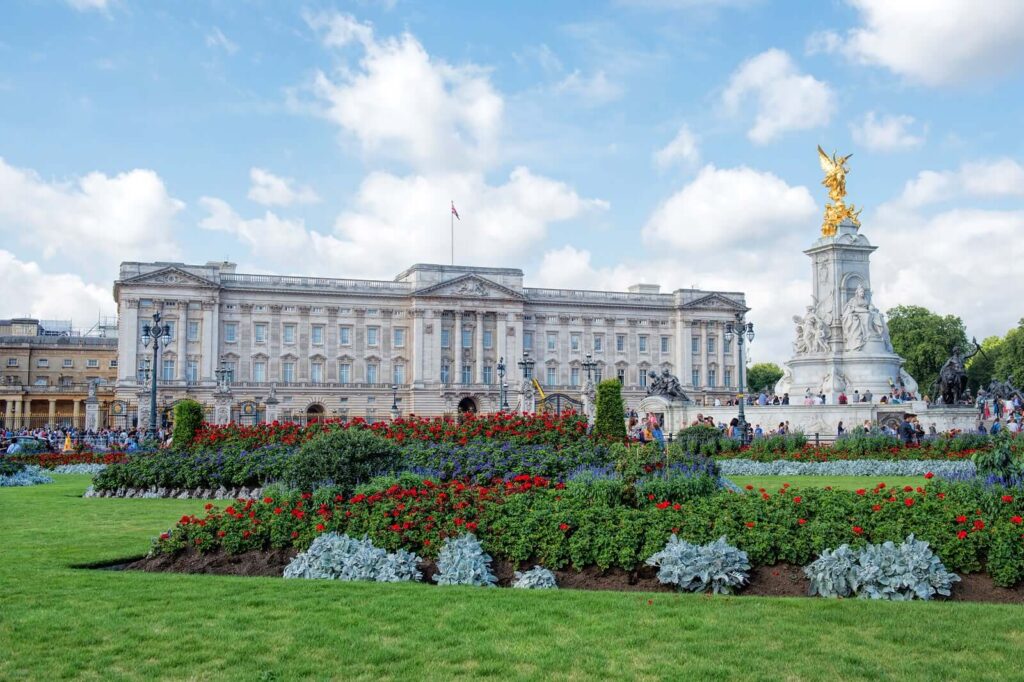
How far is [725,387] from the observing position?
89.9 meters

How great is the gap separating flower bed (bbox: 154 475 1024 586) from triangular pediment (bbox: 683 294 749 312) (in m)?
79.1

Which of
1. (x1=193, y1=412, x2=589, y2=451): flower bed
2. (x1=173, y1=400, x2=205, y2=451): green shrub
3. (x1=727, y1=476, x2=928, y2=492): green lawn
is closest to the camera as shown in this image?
(x1=193, y1=412, x2=589, y2=451): flower bed

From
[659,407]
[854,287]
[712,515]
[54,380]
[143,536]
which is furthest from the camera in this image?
[54,380]

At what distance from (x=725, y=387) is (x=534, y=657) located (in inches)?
3357

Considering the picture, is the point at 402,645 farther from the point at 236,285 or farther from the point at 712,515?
the point at 236,285

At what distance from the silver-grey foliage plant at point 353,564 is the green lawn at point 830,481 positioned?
11331mm

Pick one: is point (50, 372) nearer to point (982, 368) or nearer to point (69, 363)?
point (69, 363)

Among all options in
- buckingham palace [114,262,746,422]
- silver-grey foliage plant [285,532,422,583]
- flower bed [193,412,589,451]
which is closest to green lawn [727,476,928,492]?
flower bed [193,412,589,451]

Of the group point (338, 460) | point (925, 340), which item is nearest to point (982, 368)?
point (925, 340)

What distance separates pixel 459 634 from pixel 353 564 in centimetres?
274

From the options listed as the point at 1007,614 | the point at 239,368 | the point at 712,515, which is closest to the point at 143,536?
the point at 712,515

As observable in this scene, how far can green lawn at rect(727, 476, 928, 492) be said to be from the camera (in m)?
20.6

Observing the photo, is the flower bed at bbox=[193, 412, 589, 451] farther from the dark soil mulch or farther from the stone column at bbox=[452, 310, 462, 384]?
the stone column at bbox=[452, 310, 462, 384]

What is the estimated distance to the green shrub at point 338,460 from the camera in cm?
1296
